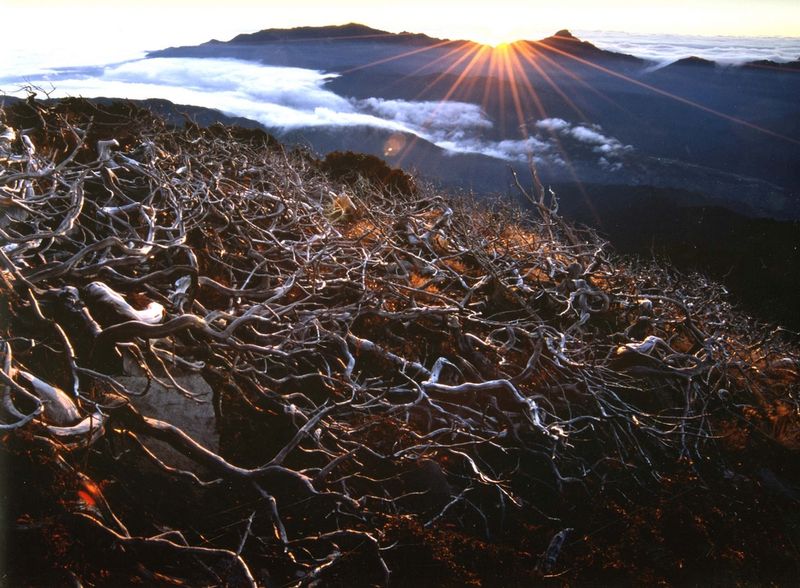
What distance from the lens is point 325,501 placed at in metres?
4.30

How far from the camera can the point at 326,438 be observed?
16.9 feet

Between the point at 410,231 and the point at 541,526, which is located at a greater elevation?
the point at 410,231

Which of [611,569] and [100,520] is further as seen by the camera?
[611,569]

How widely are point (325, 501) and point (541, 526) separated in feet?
6.70

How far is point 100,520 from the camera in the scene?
11.2ft

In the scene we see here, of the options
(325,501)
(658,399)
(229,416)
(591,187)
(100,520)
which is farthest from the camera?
(591,187)

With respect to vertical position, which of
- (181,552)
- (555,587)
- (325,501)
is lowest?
(555,587)

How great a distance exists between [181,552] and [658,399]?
20.0 ft

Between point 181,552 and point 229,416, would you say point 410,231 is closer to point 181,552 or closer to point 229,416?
point 229,416

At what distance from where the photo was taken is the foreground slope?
12.0 feet

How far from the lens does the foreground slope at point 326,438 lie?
367cm

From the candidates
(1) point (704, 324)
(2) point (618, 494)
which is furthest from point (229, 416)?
(1) point (704, 324)

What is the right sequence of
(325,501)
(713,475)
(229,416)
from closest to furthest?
(325,501)
(229,416)
(713,475)

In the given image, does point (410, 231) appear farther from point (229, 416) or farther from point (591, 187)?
point (591, 187)
